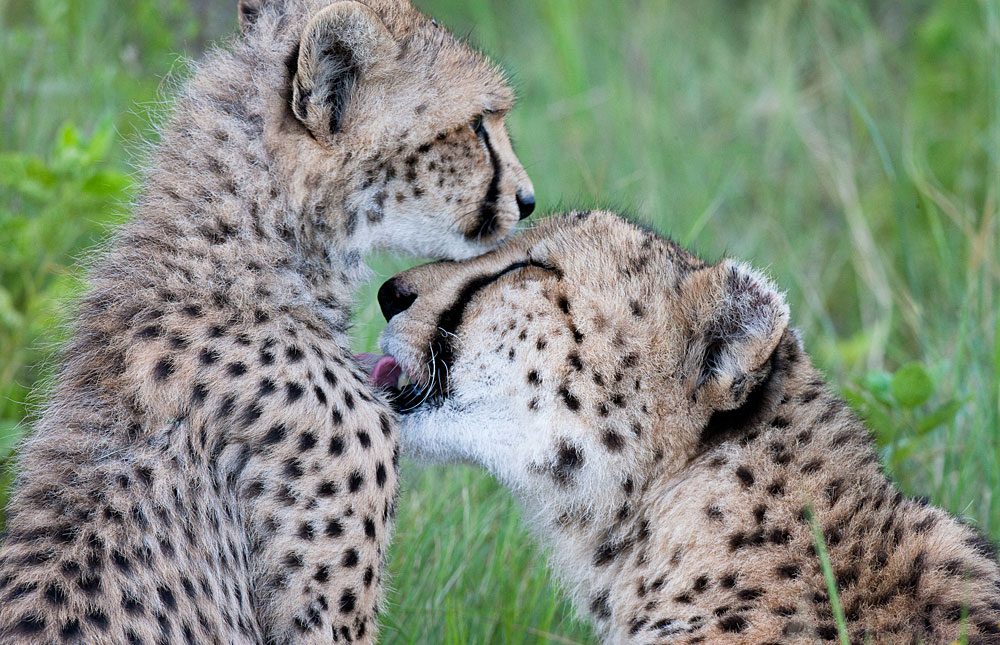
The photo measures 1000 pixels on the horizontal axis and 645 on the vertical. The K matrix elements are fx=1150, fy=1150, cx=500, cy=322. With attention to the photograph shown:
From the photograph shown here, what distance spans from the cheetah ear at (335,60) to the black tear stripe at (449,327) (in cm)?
54

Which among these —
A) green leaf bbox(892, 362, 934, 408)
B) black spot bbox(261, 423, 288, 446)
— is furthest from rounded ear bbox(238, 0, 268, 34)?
green leaf bbox(892, 362, 934, 408)

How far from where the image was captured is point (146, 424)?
2596mm

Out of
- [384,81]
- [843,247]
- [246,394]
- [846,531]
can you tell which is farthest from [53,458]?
[843,247]

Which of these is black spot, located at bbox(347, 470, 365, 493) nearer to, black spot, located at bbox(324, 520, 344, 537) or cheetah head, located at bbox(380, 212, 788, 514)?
black spot, located at bbox(324, 520, 344, 537)

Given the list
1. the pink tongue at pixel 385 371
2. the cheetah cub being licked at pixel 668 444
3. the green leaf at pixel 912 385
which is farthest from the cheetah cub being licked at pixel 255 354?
the green leaf at pixel 912 385

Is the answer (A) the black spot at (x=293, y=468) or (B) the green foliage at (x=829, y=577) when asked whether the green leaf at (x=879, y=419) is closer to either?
(B) the green foliage at (x=829, y=577)

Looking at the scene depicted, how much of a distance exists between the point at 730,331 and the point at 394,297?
89 cm

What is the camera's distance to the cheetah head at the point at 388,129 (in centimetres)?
289

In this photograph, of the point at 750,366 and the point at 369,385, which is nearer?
the point at 750,366

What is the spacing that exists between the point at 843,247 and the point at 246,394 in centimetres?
440

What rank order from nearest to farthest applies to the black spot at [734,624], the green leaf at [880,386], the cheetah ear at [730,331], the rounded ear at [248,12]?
1. the black spot at [734,624]
2. the cheetah ear at [730,331]
3. the rounded ear at [248,12]
4. the green leaf at [880,386]

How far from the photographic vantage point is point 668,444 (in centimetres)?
264

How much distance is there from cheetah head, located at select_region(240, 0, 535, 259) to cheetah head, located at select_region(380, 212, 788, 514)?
148 millimetres

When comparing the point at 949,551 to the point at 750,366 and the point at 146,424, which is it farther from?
the point at 146,424
